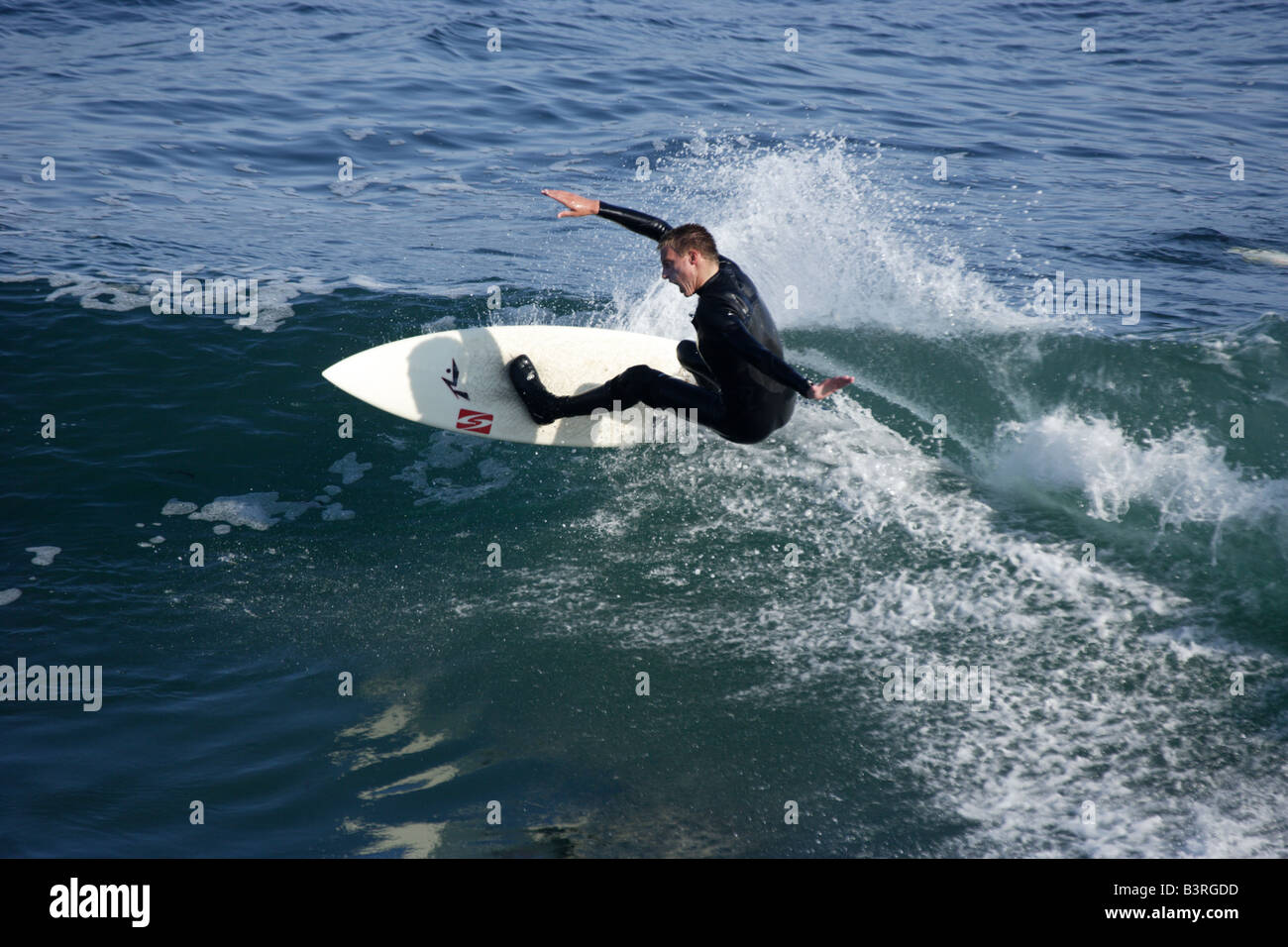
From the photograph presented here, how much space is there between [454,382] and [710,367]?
6.92 ft

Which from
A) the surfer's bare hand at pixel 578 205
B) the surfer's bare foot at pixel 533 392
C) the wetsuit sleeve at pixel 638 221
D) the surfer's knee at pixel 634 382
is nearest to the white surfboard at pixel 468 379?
the surfer's bare foot at pixel 533 392

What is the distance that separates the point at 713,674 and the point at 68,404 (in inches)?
226

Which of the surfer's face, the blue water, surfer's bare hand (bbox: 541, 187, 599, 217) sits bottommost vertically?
the blue water

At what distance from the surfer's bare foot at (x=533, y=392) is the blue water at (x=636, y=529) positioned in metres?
0.61

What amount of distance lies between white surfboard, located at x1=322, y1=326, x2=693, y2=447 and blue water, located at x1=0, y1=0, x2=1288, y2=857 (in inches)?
18.9

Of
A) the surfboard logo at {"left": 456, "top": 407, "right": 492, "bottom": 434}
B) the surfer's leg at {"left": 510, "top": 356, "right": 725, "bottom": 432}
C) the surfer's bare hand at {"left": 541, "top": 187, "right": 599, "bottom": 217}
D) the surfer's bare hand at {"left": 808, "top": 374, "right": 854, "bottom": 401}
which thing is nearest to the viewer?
the surfer's bare hand at {"left": 808, "top": 374, "right": 854, "bottom": 401}

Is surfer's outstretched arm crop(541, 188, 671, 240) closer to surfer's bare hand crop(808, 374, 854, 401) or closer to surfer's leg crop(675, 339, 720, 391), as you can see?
surfer's leg crop(675, 339, 720, 391)

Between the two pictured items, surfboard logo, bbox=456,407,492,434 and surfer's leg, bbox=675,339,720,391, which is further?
surfboard logo, bbox=456,407,492,434

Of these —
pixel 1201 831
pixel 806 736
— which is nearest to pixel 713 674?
pixel 806 736

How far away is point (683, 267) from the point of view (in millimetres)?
5660

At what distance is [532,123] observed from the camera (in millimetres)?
15852

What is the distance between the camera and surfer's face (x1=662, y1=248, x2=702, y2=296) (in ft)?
18.6

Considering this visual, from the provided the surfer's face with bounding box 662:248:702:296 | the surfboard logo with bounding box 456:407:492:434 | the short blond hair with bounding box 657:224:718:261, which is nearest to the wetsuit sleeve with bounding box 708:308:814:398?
the surfer's face with bounding box 662:248:702:296

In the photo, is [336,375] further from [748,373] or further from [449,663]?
[748,373]
